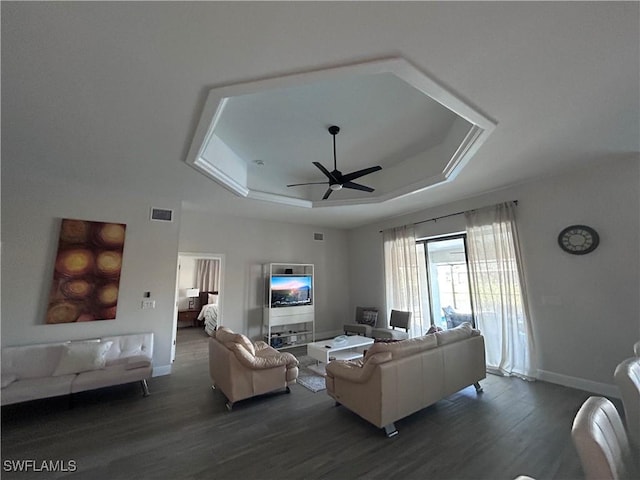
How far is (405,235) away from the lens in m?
6.04

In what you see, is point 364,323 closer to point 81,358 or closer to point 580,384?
point 580,384

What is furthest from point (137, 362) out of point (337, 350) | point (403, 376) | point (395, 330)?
point (395, 330)

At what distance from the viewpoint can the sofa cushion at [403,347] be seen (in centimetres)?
278

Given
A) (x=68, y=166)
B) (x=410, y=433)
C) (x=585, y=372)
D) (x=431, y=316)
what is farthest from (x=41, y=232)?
(x=585, y=372)

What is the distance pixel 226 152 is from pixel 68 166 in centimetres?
204

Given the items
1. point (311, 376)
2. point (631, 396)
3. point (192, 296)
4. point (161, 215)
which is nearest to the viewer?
point (631, 396)

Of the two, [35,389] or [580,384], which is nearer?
[35,389]

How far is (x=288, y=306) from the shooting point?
20.4 feet

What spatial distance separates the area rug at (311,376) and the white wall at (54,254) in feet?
7.63

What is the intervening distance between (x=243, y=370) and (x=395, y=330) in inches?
142

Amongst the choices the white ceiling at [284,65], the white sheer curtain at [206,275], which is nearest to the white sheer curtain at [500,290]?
the white ceiling at [284,65]

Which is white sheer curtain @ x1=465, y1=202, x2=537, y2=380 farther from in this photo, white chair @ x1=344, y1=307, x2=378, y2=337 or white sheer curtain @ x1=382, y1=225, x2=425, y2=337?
white chair @ x1=344, y1=307, x2=378, y2=337

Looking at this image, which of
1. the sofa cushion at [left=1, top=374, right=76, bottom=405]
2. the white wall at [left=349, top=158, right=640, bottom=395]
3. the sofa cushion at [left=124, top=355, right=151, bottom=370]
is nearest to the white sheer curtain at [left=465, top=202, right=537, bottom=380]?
the white wall at [left=349, top=158, right=640, bottom=395]

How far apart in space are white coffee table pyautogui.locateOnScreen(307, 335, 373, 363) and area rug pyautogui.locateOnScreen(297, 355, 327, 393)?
0.18 m
